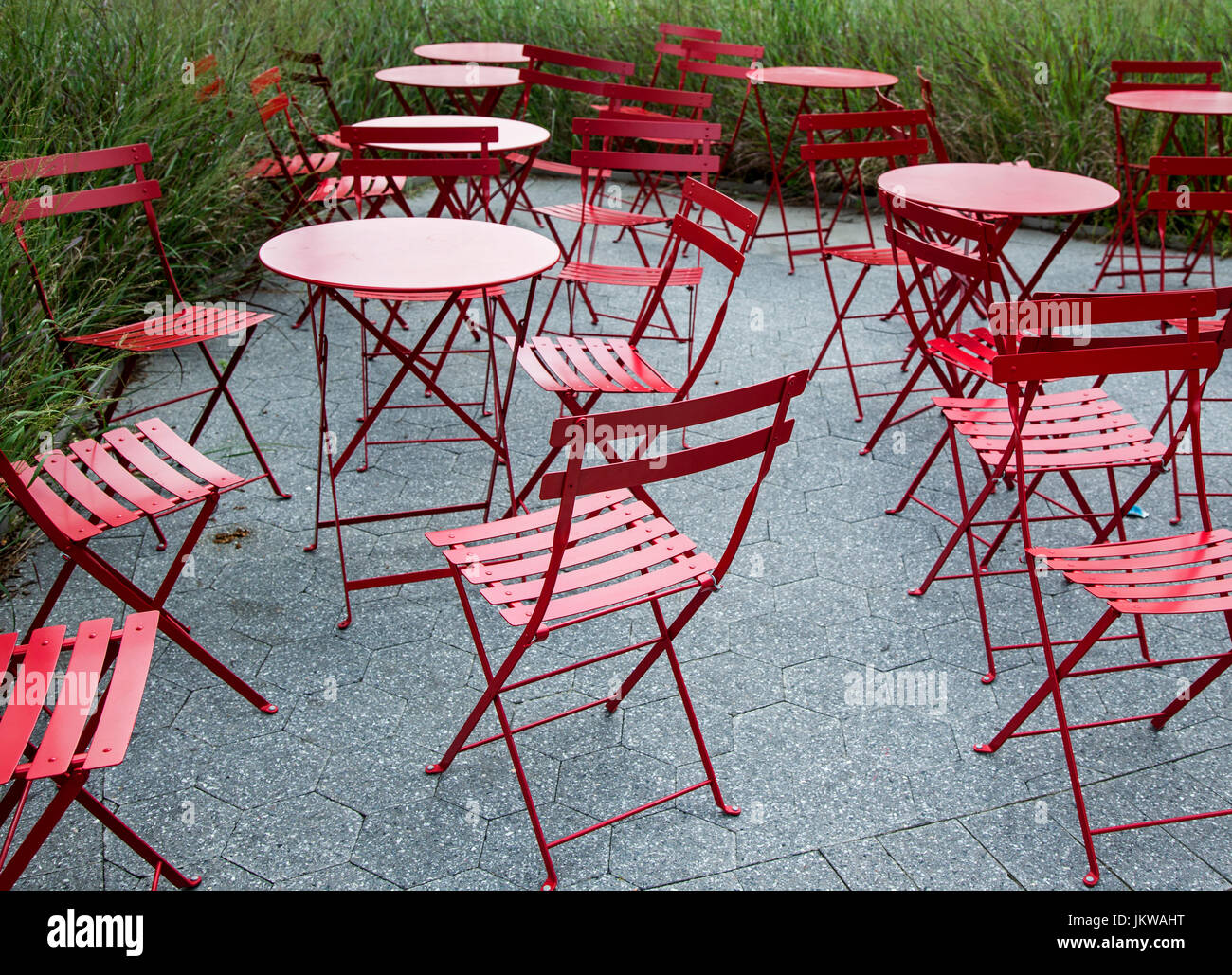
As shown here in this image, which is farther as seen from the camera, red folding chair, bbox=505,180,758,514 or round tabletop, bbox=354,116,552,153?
round tabletop, bbox=354,116,552,153

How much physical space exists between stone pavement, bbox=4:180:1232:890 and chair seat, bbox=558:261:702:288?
941 mm

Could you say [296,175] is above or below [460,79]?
below

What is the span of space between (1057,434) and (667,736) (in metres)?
1.56

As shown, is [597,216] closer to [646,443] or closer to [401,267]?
[401,267]

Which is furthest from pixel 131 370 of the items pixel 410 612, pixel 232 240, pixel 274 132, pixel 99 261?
pixel 410 612

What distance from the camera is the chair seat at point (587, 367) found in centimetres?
349

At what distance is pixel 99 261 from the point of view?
4.90 metres

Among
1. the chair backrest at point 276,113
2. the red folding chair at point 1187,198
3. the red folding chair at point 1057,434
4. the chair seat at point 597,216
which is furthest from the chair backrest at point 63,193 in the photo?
the red folding chair at point 1187,198

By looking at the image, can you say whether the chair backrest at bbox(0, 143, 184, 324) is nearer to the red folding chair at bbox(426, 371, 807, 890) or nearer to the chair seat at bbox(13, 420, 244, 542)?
the chair seat at bbox(13, 420, 244, 542)

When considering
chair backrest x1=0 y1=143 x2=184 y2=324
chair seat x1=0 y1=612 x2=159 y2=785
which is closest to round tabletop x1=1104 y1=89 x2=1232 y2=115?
chair backrest x1=0 y1=143 x2=184 y2=324

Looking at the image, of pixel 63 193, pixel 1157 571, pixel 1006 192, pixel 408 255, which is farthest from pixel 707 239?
pixel 63 193

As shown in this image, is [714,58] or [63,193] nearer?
[63,193]

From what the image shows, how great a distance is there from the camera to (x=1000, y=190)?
4.50 m

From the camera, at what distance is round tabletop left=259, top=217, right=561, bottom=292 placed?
3109mm
